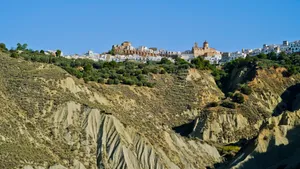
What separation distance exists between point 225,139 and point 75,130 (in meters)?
22.3

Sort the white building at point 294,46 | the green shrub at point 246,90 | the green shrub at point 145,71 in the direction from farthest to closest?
the white building at point 294,46
the green shrub at point 145,71
the green shrub at point 246,90

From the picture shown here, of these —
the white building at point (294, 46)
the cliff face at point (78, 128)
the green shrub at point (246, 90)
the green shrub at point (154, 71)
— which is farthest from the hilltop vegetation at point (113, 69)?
the white building at point (294, 46)

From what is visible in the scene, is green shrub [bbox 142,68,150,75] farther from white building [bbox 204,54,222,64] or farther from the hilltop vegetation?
white building [bbox 204,54,222,64]

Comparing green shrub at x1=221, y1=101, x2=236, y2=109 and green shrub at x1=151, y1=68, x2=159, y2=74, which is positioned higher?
green shrub at x1=151, y1=68, x2=159, y2=74

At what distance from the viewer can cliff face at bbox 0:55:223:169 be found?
227 ft

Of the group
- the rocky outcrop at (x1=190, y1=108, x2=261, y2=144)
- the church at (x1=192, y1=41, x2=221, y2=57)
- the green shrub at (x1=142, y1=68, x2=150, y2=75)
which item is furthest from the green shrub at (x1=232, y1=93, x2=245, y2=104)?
the church at (x1=192, y1=41, x2=221, y2=57)

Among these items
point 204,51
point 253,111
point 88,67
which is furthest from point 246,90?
point 204,51

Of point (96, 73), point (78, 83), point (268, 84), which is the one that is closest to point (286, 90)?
point (268, 84)

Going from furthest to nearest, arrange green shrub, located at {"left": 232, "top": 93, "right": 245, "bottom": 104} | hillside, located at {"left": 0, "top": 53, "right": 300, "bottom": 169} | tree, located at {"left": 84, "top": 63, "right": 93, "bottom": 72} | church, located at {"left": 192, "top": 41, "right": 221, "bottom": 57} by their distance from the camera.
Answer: church, located at {"left": 192, "top": 41, "right": 221, "bottom": 57}, tree, located at {"left": 84, "top": 63, "right": 93, "bottom": 72}, green shrub, located at {"left": 232, "top": 93, "right": 245, "bottom": 104}, hillside, located at {"left": 0, "top": 53, "right": 300, "bottom": 169}

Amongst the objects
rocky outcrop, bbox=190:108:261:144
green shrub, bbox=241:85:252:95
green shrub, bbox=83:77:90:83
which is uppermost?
green shrub, bbox=83:77:90:83

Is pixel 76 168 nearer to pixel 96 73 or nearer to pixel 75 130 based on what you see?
pixel 75 130

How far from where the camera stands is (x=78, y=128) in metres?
76.1

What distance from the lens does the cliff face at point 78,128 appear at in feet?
227

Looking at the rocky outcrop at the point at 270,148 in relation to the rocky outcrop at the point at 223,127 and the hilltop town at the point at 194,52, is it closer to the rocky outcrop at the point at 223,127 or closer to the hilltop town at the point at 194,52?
the rocky outcrop at the point at 223,127
